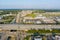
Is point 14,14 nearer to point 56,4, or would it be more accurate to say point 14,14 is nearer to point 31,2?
point 31,2

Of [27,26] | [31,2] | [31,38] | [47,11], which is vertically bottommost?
[31,38]

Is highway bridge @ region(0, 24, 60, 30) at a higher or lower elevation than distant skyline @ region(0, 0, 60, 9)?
lower

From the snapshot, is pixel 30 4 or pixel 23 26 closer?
pixel 23 26

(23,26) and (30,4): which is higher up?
(30,4)

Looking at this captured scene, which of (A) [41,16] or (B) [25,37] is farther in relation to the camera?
(A) [41,16]

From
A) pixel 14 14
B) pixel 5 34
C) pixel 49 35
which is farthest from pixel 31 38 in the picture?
pixel 14 14

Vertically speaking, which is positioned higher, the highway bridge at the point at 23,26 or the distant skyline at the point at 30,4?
the distant skyline at the point at 30,4

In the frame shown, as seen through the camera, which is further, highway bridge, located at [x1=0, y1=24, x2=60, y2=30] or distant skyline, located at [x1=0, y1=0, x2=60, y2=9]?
distant skyline, located at [x1=0, y1=0, x2=60, y2=9]

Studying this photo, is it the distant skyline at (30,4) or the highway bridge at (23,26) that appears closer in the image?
the highway bridge at (23,26)
